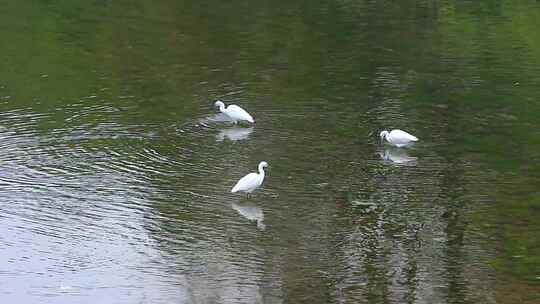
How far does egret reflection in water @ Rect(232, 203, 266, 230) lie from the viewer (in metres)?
13.2

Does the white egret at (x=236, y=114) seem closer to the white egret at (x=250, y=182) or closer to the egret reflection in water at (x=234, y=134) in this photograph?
the egret reflection in water at (x=234, y=134)

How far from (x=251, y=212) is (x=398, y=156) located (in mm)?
3250

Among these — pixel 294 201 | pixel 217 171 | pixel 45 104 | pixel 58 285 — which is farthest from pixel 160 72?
pixel 58 285

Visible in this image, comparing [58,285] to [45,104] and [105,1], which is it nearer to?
[45,104]

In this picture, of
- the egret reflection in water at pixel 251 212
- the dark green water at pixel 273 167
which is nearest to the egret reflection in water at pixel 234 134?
the dark green water at pixel 273 167

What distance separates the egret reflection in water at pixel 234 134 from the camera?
17.0 meters

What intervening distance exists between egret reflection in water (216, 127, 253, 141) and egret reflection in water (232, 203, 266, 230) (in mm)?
3271

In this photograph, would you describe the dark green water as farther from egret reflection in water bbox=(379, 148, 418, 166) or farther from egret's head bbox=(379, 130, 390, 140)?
egret's head bbox=(379, 130, 390, 140)

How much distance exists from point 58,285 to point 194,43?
14471 mm

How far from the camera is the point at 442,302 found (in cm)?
1086

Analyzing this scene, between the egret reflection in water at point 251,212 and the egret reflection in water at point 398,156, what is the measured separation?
286cm

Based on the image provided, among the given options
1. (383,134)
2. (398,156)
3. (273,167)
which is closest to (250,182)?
(273,167)

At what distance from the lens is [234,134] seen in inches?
677

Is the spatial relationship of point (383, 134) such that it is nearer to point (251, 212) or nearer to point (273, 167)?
point (273, 167)
